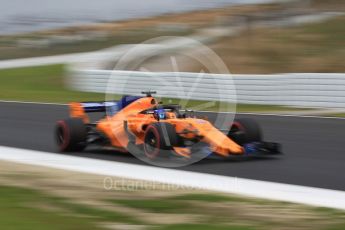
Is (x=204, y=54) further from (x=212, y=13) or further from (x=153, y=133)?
(x=153, y=133)

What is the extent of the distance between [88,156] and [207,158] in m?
1.70

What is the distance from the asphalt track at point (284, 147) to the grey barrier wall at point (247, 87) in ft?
5.58

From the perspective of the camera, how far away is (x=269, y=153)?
966 cm

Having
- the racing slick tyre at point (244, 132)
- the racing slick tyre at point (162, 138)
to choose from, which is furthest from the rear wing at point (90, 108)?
the racing slick tyre at point (244, 132)

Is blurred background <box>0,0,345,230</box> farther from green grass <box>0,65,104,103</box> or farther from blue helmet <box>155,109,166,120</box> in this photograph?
blue helmet <box>155,109,166,120</box>

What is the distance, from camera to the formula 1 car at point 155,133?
30.4 feet

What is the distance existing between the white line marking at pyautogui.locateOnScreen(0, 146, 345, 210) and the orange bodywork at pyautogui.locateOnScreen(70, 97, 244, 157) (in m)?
0.59


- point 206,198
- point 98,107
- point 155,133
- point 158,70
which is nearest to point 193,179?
point 206,198

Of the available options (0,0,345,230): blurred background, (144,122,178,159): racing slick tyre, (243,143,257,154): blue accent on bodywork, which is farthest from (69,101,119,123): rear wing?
(243,143,257,154): blue accent on bodywork

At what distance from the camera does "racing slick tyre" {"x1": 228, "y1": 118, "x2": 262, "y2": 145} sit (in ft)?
31.7

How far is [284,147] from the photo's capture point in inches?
440

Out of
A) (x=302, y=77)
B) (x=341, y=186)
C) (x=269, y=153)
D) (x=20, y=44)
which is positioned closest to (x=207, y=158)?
(x=269, y=153)

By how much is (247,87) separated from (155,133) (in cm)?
1008

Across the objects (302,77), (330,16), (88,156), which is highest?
(330,16)
